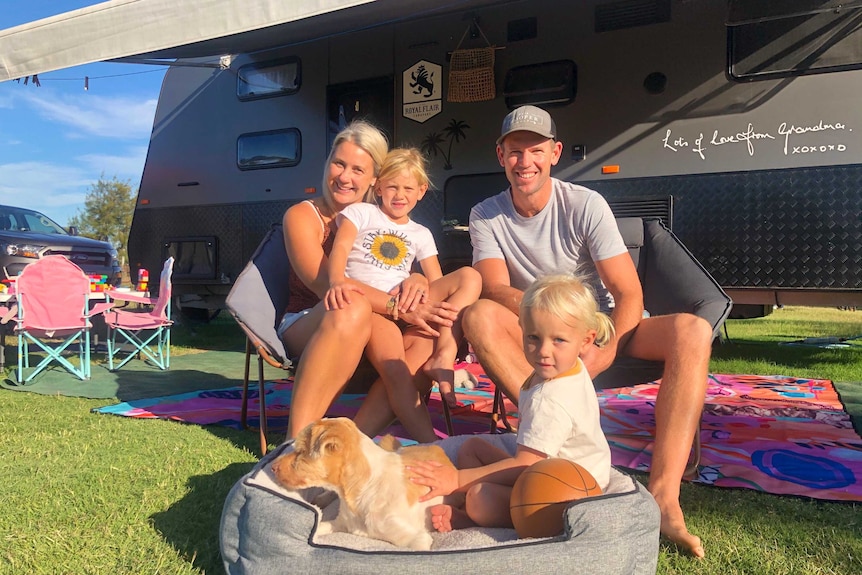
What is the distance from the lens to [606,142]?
4273 millimetres

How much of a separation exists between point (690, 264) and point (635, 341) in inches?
26.8

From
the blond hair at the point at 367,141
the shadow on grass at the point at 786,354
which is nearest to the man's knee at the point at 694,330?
the blond hair at the point at 367,141

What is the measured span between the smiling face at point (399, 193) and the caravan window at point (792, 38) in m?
2.52

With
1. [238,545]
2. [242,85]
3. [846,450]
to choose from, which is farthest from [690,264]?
[242,85]

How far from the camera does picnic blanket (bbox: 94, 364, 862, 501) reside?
7.52 feet

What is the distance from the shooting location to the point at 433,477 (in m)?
1.59

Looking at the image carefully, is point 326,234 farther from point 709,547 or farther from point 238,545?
point 709,547

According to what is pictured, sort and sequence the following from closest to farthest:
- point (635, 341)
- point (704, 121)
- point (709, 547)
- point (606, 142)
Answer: point (709, 547)
point (635, 341)
point (704, 121)
point (606, 142)

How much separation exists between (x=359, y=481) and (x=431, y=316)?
892 millimetres

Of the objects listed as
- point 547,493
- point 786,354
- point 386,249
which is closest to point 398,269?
point 386,249

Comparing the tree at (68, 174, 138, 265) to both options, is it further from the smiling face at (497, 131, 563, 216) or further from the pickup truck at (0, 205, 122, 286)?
the smiling face at (497, 131, 563, 216)

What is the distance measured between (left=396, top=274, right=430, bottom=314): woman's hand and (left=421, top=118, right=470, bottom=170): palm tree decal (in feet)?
8.28

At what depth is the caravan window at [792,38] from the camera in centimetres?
362

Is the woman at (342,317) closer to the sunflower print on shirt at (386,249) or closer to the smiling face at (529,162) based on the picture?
the sunflower print on shirt at (386,249)
